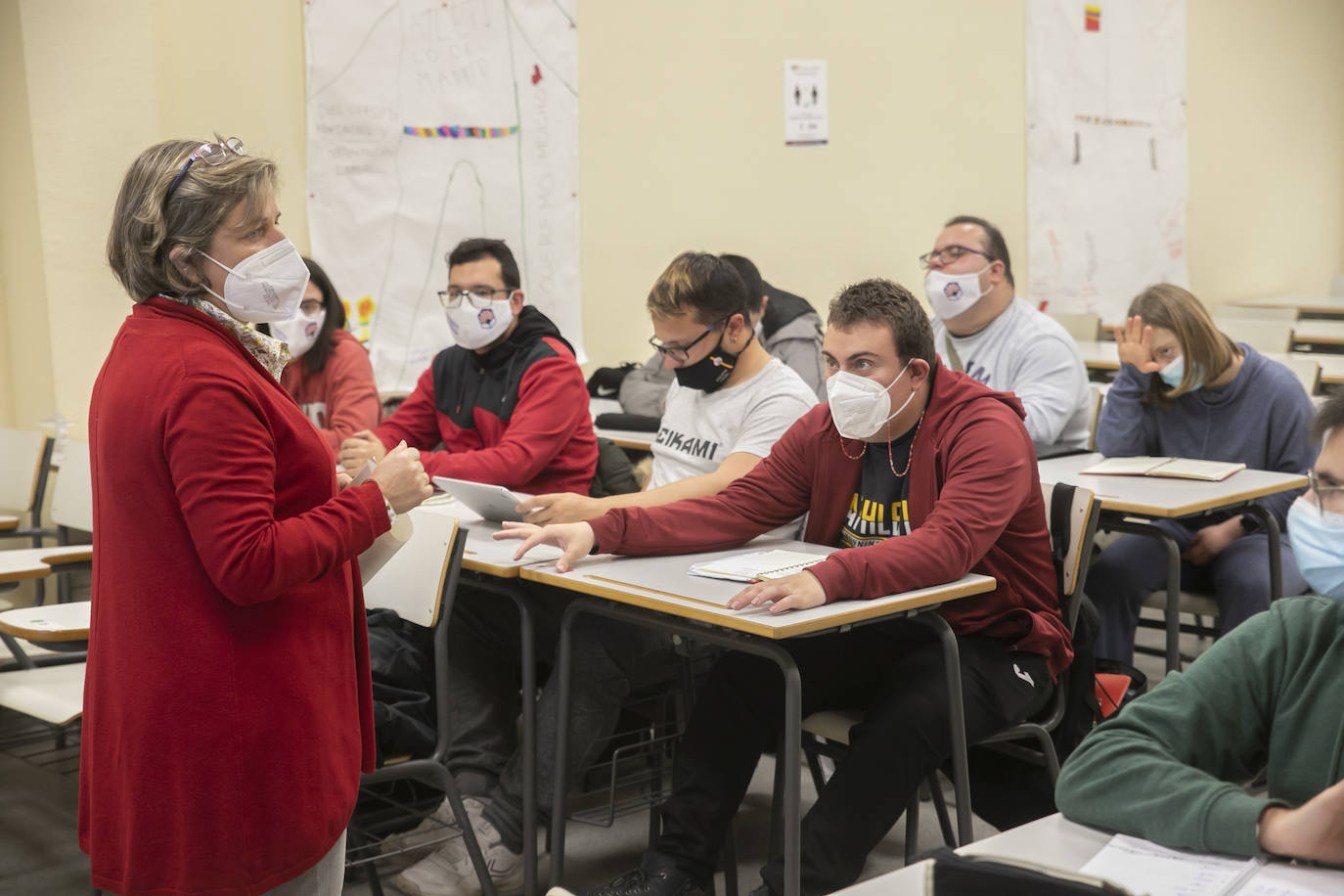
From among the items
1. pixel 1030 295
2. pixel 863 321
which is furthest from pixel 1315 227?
pixel 863 321

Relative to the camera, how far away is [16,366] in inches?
149

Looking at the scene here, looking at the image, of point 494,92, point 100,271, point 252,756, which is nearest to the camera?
point 252,756

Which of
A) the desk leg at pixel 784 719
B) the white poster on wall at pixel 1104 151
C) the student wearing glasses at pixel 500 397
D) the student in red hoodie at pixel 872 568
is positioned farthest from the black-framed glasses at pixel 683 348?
the white poster on wall at pixel 1104 151

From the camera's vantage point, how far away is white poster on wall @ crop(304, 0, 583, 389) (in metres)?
4.22

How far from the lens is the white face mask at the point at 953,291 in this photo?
12.6 ft

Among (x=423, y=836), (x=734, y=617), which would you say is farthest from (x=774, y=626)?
(x=423, y=836)

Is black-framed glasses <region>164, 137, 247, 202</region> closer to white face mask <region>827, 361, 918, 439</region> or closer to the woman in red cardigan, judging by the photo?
the woman in red cardigan

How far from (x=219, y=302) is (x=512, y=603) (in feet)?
4.83

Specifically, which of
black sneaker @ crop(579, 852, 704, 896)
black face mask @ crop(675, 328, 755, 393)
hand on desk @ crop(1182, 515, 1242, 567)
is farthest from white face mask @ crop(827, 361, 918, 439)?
hand on desk @ crop(1182, 515, 1242, 567)

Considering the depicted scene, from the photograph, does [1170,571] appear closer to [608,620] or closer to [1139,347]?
[1139,347]

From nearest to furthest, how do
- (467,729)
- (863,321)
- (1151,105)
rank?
(863,321)
(467,729)
(1151,105)

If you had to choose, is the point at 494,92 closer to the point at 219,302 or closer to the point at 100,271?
the point at 100,271

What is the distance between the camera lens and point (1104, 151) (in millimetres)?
6762

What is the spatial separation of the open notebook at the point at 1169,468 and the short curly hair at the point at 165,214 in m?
2.44
